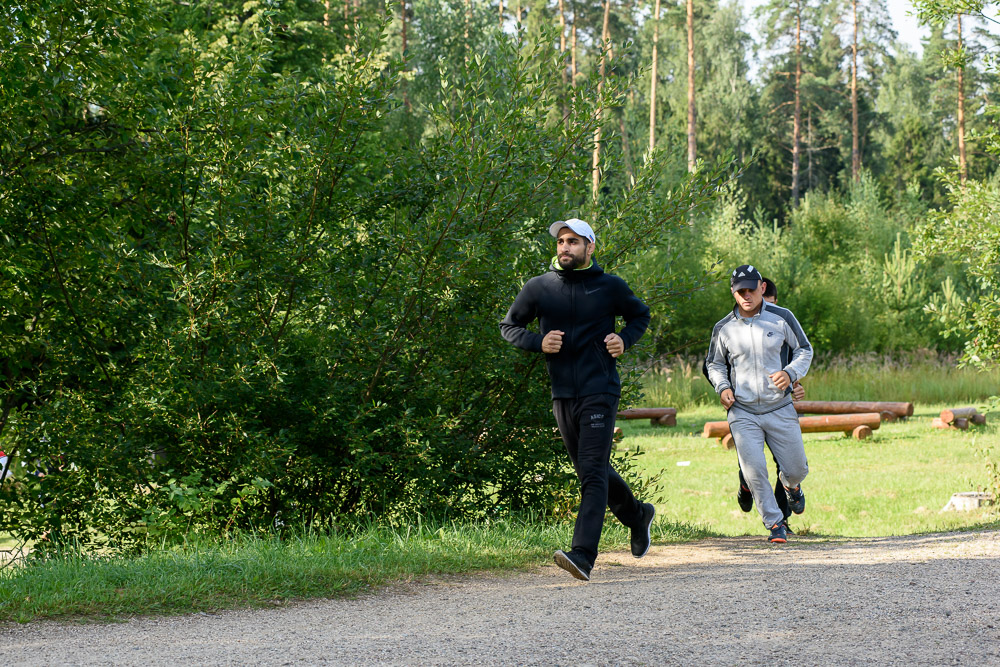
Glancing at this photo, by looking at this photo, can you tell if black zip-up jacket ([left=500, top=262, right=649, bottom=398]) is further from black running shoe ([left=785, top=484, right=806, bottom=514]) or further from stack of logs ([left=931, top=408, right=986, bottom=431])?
stack of logs ([left=931, top=408, right=986, bottom=431])

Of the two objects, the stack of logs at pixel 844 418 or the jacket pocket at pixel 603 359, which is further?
the stack of logs at pixel 844 418

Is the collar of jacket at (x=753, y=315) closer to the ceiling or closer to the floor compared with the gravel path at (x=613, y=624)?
closer to the ceiling

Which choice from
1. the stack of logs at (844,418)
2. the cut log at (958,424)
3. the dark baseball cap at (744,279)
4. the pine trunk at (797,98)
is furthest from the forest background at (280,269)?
the pine trunk at (797,98)

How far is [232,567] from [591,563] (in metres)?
1.93

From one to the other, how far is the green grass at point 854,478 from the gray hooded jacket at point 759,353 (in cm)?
116

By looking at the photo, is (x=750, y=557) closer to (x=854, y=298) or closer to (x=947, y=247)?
(x=947, y=247)

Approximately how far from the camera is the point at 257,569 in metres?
5.33

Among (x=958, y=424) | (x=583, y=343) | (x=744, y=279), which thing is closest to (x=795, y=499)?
(x=744, y=279)

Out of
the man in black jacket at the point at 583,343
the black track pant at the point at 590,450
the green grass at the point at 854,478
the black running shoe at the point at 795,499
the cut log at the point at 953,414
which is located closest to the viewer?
the black track pant at the point at 590,450

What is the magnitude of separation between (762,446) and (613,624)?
3.35 meters

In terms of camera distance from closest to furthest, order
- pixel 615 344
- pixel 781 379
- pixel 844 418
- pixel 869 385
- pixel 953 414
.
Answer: pixel 615 344 → pixel 781 379 → pixel 844 418 → pixel 953 414 → pixel 869 385

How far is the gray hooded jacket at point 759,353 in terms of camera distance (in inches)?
291

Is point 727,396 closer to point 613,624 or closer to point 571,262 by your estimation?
point 571,262

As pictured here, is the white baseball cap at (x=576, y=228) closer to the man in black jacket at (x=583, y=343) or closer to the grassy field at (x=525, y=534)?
the man in black jacket at (x=583, y=343)
